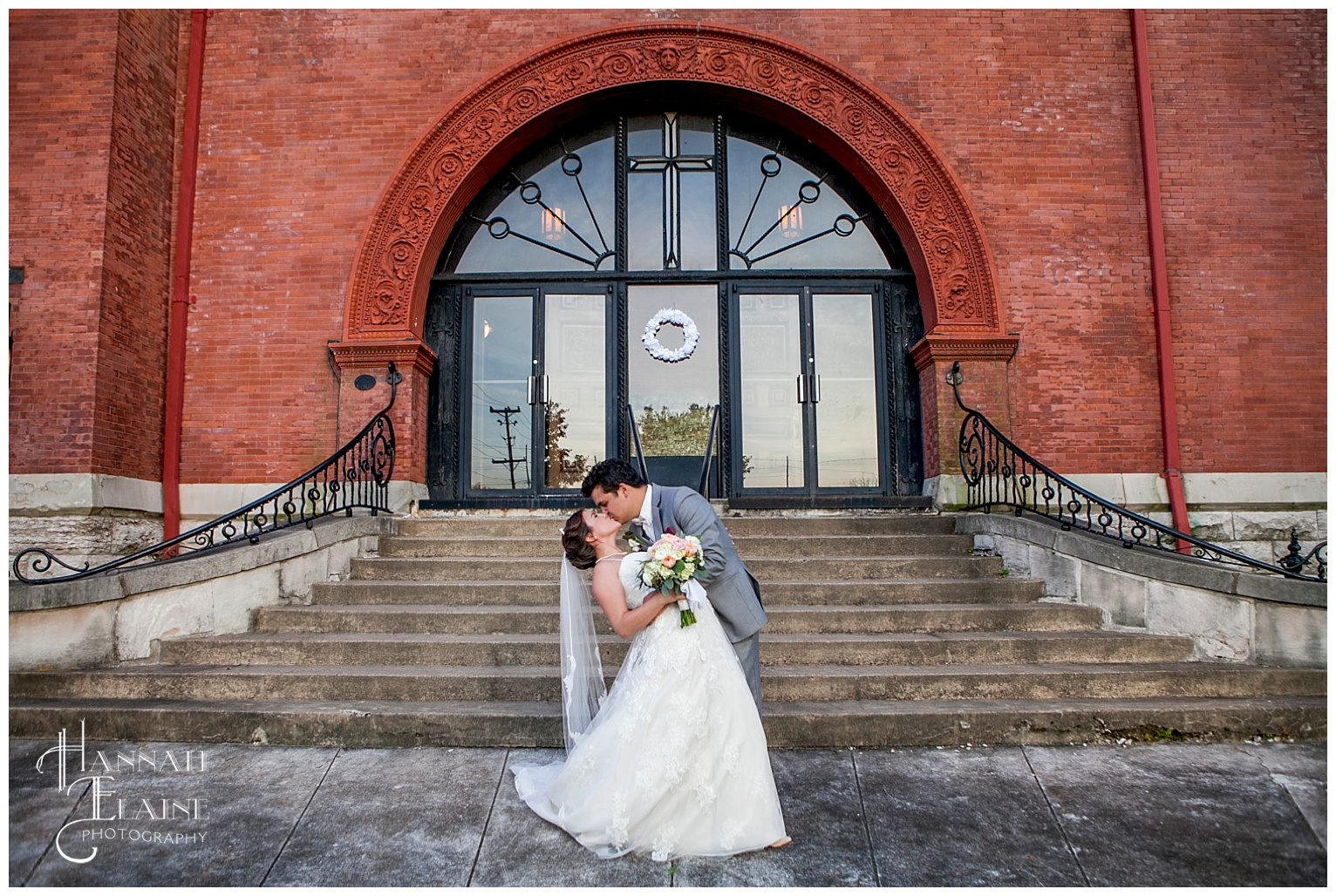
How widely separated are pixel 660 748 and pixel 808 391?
631cm

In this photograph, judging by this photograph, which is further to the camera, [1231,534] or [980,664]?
[1231,534]

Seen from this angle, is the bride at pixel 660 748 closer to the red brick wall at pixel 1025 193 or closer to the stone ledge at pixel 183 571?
the stone ledge at pixel 183 571

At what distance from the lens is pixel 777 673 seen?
448 centimetres

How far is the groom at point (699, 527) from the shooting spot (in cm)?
346

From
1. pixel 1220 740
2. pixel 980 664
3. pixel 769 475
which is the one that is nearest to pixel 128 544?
pixel 769 475

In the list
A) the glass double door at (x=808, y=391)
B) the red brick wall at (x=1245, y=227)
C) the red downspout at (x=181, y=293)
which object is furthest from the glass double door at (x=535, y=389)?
the red brick wall at (x=1245, y=227)

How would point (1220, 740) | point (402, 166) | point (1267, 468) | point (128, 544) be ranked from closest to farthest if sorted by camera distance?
point (1220, 740) < point (128, 544) < point (1267, 468) < point (402, 166)

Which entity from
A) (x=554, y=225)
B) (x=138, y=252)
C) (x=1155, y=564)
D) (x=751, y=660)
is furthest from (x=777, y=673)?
(x=138, y=252)

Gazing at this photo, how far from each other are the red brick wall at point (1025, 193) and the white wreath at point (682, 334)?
319 cm

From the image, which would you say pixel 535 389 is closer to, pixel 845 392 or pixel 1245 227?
pixel 845 392

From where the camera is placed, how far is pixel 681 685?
3172mm

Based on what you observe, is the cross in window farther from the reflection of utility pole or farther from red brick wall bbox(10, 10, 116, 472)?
red brick wall bbox(10, 10, 116, 472)

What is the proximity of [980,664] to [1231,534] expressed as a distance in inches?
192

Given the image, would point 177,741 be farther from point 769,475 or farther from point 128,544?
point 769,475
